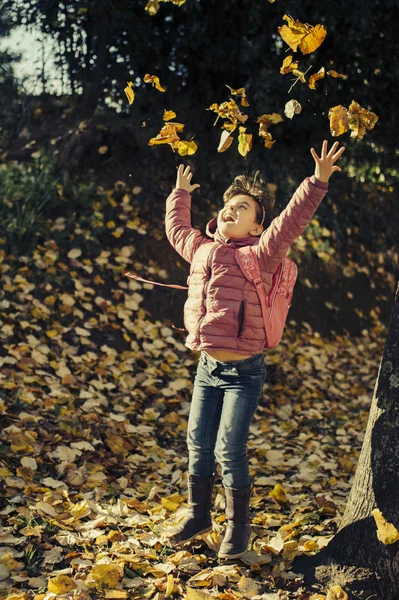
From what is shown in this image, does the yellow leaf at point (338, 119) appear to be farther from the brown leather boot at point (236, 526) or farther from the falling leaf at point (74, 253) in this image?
the falling leaf at point (74, 253)

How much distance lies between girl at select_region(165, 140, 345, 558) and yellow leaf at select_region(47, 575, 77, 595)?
1.77ft

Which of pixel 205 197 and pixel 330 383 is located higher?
pixel 205 197

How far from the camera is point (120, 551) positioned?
336 cm

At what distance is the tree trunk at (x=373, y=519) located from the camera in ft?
9.87

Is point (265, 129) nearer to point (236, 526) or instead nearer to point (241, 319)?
A: point (241, 319)

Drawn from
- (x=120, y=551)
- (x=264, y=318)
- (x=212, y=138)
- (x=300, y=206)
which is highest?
(x=212, y=138)

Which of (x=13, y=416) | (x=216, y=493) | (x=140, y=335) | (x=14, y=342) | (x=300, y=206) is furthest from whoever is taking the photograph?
(x=140, y=335)

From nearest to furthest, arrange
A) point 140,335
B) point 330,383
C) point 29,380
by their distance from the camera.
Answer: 1. point 29,380
2. point 140,335
3. point 330,383

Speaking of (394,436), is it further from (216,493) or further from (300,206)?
(216,493)

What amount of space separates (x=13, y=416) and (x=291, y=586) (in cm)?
233

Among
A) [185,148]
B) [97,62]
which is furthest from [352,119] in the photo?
[97,62]

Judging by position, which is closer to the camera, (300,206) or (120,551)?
(300,206)

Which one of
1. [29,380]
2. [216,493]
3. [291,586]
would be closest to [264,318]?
[291,586]

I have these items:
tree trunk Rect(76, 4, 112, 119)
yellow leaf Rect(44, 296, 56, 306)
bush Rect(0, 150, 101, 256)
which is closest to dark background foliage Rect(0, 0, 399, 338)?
tree trunk Rect(76, 4, 112, 119)
